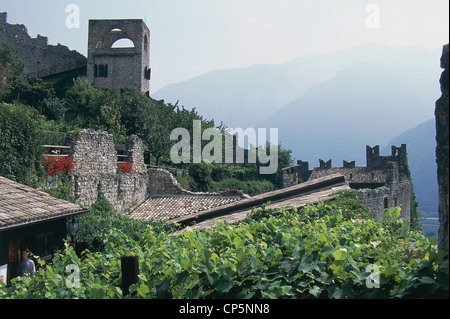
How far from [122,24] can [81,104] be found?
1615 cm

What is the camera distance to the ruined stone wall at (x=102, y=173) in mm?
16559

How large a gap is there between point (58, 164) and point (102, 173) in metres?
2.78

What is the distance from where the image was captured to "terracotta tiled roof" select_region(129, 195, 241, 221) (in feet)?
61.7

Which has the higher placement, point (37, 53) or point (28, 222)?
point (37, 53)

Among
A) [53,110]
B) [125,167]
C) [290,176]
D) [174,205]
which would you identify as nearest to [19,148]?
[125,167]

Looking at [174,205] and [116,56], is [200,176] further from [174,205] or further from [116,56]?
[116,56]

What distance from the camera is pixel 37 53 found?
5356 centimetres

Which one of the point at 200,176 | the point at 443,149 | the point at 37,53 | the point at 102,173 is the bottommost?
the point at 443,149

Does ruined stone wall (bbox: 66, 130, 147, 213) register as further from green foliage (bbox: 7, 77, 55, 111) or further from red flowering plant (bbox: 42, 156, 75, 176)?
green foliage (bbox: 7, 77, 55, 111)

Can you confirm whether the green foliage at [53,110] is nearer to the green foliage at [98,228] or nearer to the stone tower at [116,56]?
the stone tower at [116,56]

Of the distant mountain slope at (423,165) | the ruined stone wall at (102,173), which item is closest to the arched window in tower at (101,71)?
the ruined stone wall at (102,173)
